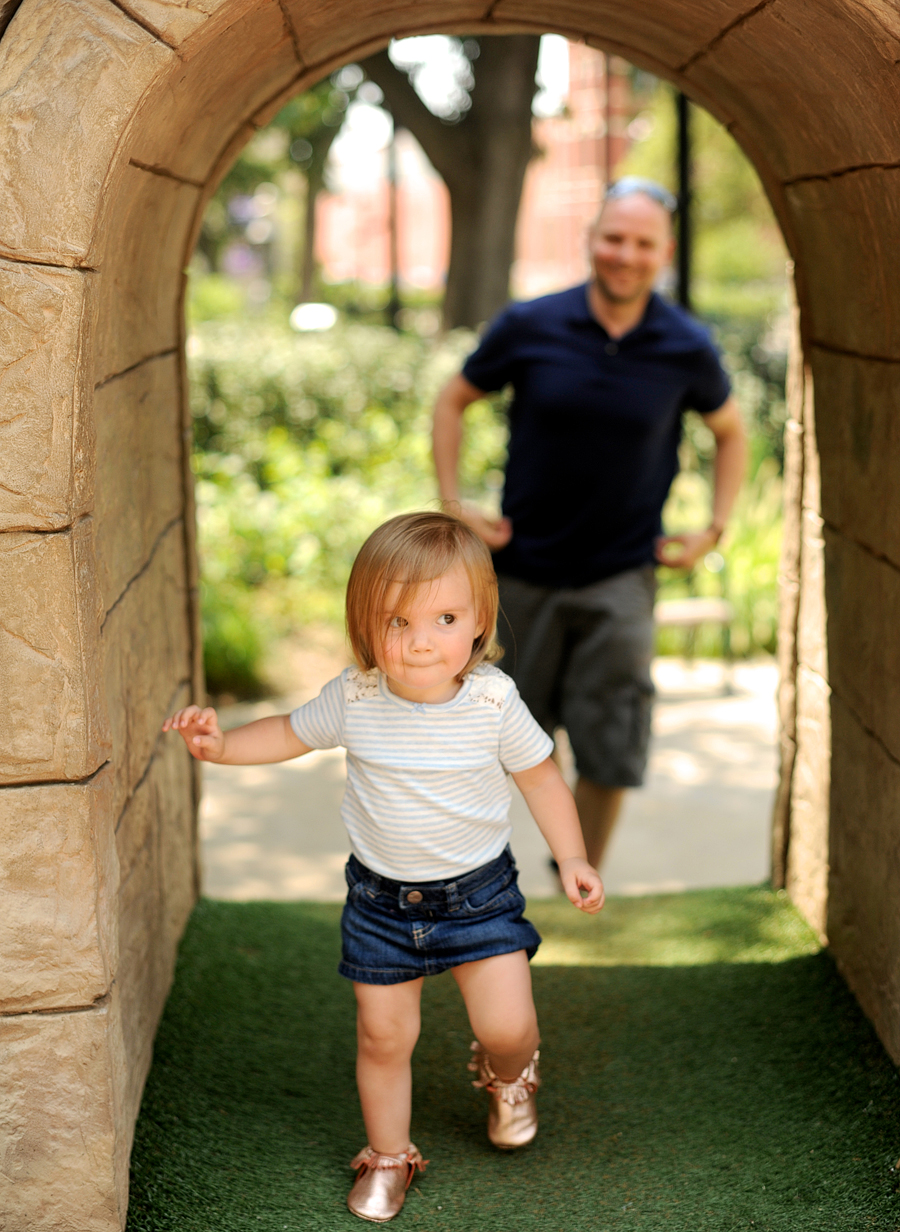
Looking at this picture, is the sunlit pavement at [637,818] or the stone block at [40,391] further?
the sunlit pavement at [637,818]

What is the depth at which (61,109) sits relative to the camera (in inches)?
71.5

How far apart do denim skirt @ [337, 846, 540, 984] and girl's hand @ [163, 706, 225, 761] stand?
39 cm

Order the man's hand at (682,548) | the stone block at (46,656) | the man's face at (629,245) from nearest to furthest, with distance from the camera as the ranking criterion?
the stone block at (46,656)
the man's face at (629,245)
the man's hand at (682,548)

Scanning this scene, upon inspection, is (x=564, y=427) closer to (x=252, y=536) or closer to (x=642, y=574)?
Answer: (x=642, y=574)

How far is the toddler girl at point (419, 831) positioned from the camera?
2.25 meters

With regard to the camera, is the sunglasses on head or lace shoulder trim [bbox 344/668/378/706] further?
the sunglasses on head

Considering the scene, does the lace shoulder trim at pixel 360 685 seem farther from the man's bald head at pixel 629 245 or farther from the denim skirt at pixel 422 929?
the man's bald head at pixel 629 245

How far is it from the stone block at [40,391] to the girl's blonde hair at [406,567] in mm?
519

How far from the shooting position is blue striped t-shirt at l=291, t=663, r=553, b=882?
2.26 metres

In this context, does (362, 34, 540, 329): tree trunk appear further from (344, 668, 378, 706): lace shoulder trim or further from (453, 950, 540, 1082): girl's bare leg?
(453, 950, 540, 1082): girl's bare leg

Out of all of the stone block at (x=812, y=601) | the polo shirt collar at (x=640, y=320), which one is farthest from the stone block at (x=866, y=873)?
the polo shirt collar at (x=640, y=320)

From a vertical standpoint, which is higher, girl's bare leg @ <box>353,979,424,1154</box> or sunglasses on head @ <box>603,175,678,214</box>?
sunglasses on head @ <box>603,175,678,214</box>

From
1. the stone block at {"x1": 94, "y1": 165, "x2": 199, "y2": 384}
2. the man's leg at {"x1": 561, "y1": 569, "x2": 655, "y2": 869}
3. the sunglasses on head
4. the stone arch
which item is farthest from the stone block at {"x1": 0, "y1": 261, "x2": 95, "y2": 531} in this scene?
→ the sunglasses on head

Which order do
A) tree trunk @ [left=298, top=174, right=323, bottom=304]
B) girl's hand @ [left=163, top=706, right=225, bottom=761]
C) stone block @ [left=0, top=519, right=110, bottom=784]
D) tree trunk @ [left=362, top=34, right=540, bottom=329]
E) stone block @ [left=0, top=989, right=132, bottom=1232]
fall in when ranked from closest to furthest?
stone block @ [left=0, top=519, right=110, bottom=784] → stone block @ [left=0, top=989, right=132, bottom=1232] → girl's hand @ [left=163, top=706, right=225, bottom=761] → tree trunk @ [left=362, top=34, right=540, bottom=329] → tree trunk @ [left=298, top=174, right=323, bottom=304]
